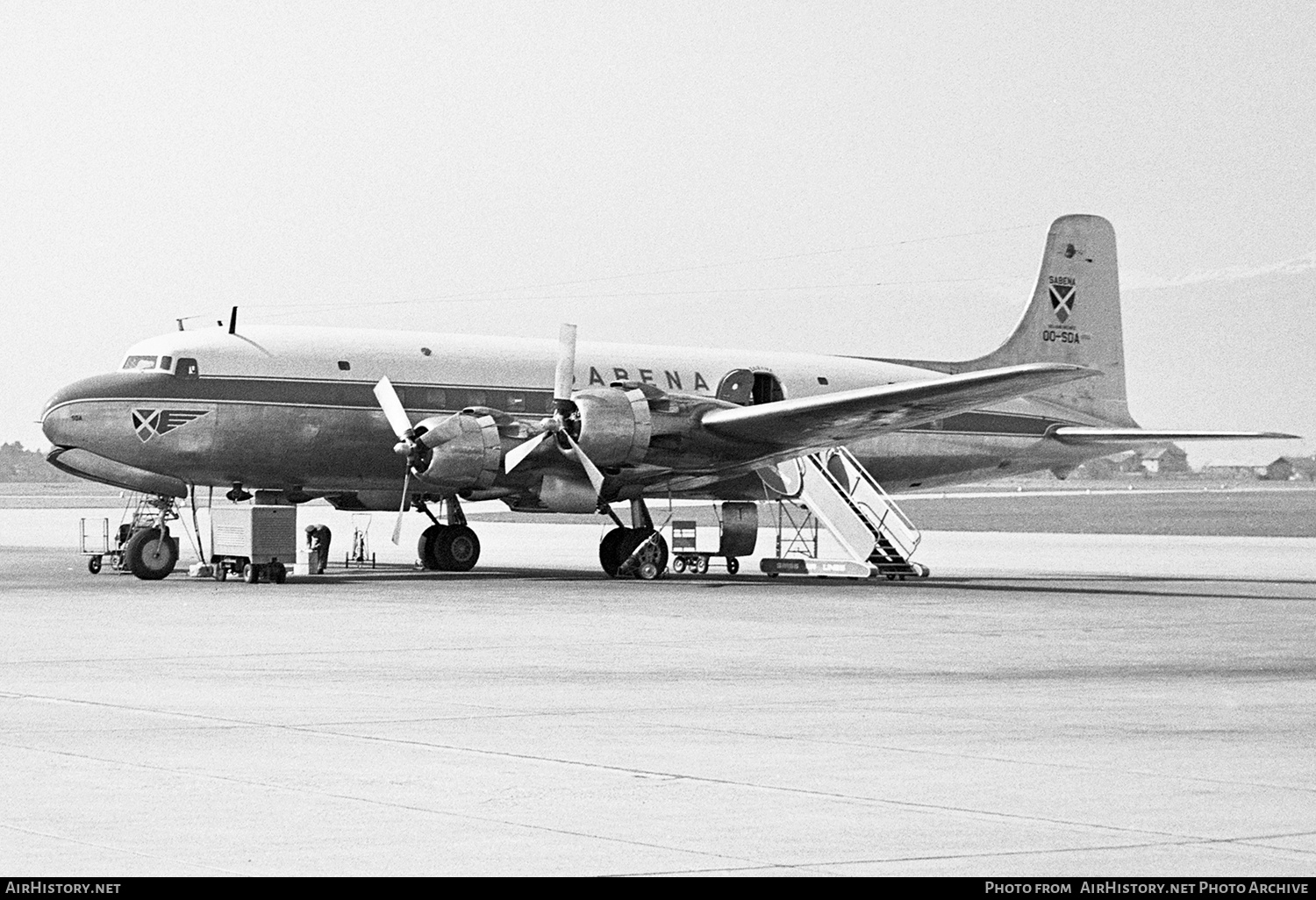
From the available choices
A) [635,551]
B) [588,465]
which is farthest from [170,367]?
[635,551]

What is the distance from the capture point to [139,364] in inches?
1249

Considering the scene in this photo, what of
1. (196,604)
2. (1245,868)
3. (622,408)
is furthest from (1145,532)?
(1245,868)

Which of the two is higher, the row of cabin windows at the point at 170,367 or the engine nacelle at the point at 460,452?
the row of cabin windows at the point at 170,367

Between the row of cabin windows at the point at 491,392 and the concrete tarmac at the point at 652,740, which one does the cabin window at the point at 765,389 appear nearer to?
the row of cabin windows at the point at 491,392

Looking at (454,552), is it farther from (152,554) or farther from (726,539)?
(152,554)

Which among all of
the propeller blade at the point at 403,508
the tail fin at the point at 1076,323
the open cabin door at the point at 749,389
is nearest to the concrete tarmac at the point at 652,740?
the propeller blade at the point at 403,508

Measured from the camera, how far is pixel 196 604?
23844 mm

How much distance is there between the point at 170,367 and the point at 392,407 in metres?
3.80

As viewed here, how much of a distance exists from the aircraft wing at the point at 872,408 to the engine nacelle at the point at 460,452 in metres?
3.77

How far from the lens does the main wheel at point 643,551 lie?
32062mm

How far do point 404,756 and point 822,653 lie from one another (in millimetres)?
7617

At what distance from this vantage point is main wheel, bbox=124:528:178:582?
101 feet

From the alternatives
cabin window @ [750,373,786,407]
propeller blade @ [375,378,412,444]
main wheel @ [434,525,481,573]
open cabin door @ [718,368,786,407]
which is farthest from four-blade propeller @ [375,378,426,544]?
cabin window @ [750,373,786,407]

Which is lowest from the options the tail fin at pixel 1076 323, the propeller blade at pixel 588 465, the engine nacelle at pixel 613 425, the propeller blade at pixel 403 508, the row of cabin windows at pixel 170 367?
the propeller blade at pixel 403 508
